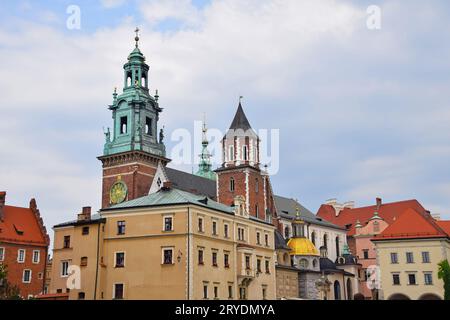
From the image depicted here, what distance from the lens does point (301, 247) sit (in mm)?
86875

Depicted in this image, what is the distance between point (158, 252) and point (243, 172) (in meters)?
31.3

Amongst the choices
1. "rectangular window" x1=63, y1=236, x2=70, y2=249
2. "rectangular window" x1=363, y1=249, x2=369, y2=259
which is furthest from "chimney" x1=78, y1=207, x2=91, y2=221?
"rectangular window" x1=363, y1=249, x2=369, y2=259

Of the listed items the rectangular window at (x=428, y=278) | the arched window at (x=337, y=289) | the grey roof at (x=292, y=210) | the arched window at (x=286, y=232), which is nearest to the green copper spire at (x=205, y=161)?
the grey roof at (x=292, y=210)

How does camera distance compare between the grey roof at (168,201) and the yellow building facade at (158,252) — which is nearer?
the yellow building facade at (158,252)

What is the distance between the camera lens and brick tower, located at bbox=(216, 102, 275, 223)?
267 feet

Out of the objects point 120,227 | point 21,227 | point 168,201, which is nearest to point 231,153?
point 21,227

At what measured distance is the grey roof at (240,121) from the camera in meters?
85.7

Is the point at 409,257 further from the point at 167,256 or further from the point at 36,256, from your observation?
the point at 36,256

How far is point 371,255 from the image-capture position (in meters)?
103

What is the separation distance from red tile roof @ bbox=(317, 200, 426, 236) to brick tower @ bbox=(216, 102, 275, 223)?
3288cm

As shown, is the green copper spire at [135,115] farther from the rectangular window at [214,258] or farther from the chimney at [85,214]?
the rectangular window at [214,258]

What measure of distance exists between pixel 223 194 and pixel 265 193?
21.9 feet

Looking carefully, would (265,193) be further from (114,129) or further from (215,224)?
(215,224)
